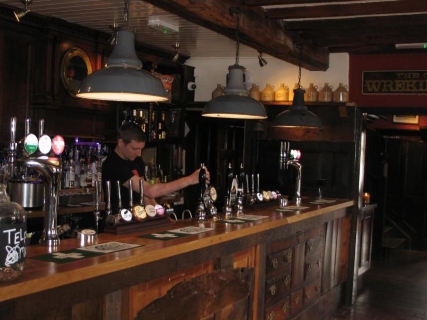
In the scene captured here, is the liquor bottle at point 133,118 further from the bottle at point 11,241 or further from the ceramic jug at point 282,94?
the bottle at point 11,241

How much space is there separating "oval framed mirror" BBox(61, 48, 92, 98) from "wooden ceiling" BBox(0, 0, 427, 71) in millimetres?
369

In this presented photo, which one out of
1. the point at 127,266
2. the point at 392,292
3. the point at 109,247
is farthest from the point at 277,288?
the point at 392,292

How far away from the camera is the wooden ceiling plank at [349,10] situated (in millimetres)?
5252

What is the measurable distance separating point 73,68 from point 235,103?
2740 mm

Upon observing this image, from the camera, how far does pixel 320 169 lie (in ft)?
25.6

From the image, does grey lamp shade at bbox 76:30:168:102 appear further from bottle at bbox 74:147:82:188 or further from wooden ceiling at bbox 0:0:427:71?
bottle at bbox 74:147:82:188

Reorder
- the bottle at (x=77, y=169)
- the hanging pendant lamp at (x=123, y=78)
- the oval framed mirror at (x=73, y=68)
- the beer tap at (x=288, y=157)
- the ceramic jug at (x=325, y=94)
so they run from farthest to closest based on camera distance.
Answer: the ceramic jug at (x=325, y=94), the bottle at (x=77, y=169), the beer tap at (x=288, y=157), the oval framed mirror at (x=73, y=68), the hanging pendant lamp at (x=123, y=78)

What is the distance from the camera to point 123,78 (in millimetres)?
3410

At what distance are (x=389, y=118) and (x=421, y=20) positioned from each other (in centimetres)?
598

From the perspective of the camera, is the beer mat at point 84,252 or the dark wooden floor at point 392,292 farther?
the dark wooden floor at point 392,292

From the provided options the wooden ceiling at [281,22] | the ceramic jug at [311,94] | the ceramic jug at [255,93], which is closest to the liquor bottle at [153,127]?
the wooden ceiling at [281,22]

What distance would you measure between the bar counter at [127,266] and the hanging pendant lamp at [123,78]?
2.81 feet

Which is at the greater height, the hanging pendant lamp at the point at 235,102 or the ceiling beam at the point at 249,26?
the ceiling beam at the point at 249,26

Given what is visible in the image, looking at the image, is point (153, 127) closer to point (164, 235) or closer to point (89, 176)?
point (89, 176)
